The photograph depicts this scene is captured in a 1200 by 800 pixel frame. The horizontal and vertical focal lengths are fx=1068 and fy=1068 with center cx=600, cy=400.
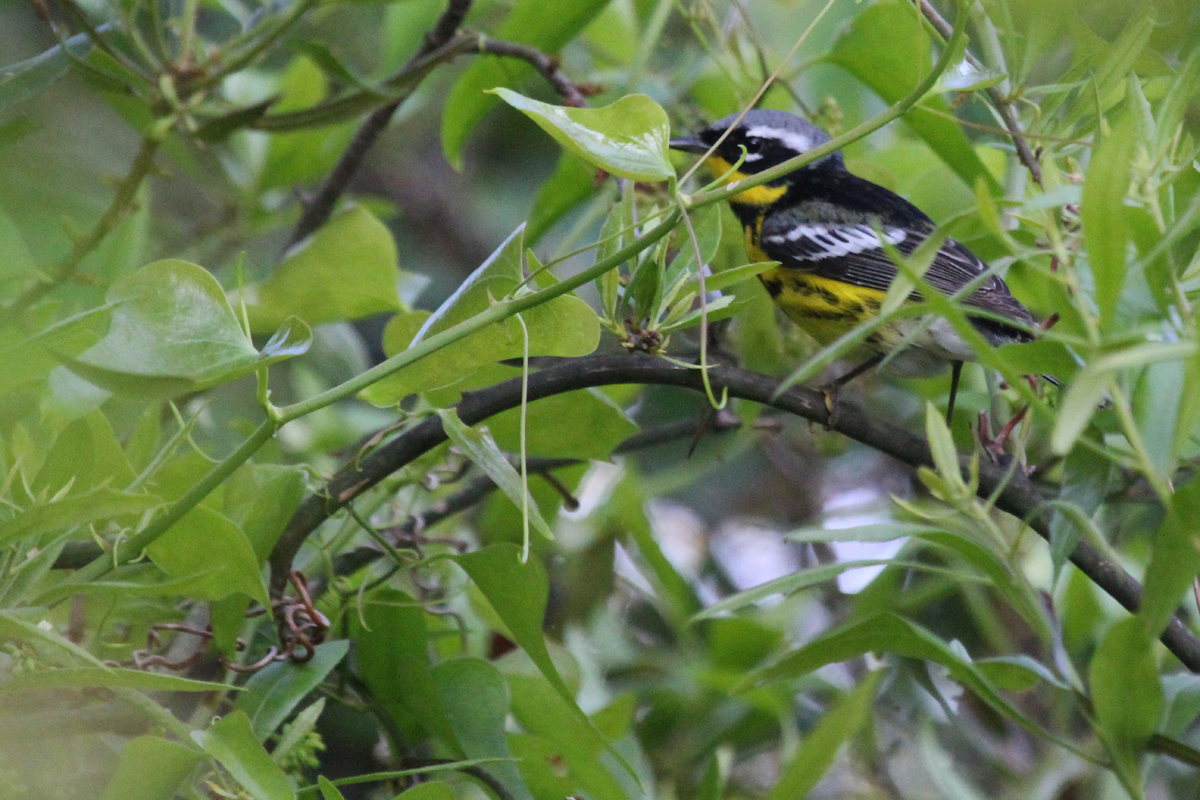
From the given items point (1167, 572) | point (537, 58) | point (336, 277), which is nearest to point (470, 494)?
point (336, 277)

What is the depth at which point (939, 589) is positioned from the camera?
58.9 inches

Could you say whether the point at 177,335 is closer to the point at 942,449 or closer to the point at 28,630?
the point at 28,630

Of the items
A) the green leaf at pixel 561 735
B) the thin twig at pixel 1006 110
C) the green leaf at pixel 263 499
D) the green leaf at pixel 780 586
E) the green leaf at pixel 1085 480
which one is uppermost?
the thin twig at pixel 1006 110

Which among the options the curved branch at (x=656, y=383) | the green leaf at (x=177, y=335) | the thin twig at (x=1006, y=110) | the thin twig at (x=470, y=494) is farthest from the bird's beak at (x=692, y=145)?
the green leaf at (x=177, y=335)

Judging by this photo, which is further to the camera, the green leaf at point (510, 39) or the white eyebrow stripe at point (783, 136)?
the white eyebrow stripe at point (783, 136)

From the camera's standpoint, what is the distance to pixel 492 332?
0.76m

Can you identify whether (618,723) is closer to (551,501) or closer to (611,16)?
(551,501)

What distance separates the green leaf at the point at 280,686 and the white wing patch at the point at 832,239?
1.07 meters

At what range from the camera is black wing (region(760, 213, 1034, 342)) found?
156 cm

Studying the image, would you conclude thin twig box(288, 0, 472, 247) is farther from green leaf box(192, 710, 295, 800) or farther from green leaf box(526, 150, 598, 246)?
green leaf box(192, 710, 295, 800)

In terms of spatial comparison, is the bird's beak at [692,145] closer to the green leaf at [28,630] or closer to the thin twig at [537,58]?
the thin twig at [537,58]

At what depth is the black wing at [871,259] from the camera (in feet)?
5.13

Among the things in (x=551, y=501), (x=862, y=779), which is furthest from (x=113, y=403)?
(x=862, y=779)

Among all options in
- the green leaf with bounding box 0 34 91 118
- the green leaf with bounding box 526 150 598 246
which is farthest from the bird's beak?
the green leaf with bounding box 0 34 91 118
